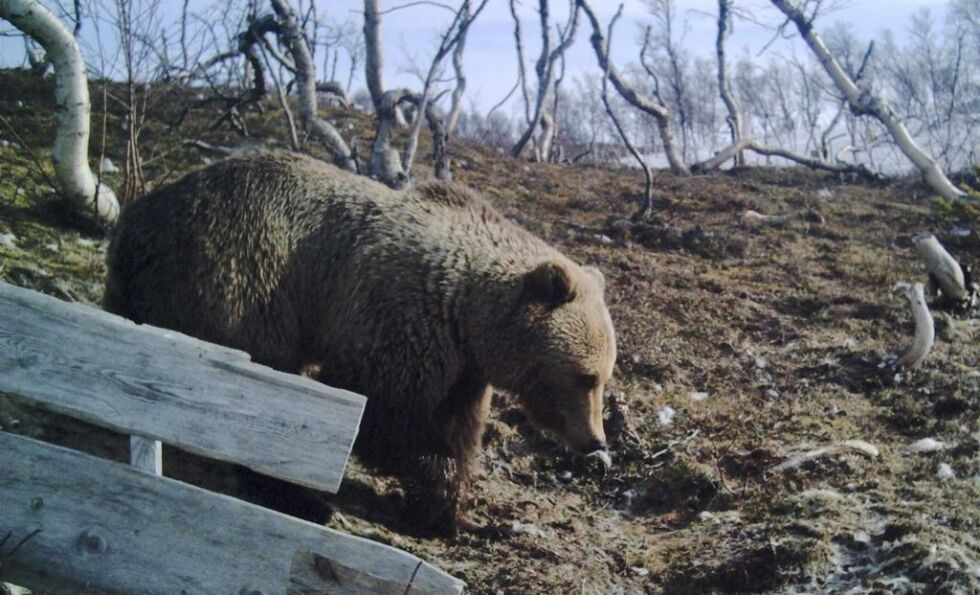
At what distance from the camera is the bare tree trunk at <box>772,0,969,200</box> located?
1566cm

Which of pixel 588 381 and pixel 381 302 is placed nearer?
pixel 381 302

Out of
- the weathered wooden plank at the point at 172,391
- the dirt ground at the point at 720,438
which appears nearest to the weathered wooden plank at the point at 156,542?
the weathered wooden plank at the point at 172,391

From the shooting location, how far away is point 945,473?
208 inches

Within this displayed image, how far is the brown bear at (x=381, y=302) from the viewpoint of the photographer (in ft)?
15.3

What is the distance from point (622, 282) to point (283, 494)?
5.41m

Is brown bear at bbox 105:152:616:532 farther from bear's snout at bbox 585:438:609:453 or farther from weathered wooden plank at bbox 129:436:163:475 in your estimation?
weathered wooden plank at bbox 129:436:163:475

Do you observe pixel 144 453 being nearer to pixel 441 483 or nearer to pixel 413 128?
pixel 441 483

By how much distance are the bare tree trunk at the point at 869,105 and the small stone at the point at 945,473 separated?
11.5 meters

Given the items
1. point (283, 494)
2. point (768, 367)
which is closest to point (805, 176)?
point (768, 367)

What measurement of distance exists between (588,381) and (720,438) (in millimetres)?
1678

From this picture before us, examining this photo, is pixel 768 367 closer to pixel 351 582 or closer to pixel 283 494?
pixel 283 494

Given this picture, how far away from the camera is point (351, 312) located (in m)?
4.91

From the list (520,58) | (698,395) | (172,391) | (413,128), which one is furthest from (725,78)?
(172,391)

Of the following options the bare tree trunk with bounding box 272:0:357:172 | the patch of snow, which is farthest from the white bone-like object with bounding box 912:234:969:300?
the bare tree trunk with bounding box 272:0:357:172
